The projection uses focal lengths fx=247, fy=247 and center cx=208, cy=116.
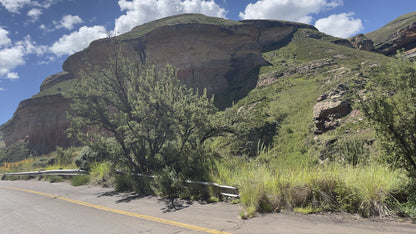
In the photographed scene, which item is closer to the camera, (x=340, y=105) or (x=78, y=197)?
(x=78, y=197)

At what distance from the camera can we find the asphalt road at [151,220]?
184 inches

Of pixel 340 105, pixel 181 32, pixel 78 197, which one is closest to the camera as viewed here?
pixel 78 197

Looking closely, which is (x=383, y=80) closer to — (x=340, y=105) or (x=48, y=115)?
(x=340, y=105)

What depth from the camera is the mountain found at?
14.4 metres

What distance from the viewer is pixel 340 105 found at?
14133mm

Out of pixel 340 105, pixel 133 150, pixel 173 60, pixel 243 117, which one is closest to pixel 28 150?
pixel 173 60

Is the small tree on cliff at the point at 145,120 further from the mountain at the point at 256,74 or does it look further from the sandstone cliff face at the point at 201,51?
the sandstone cliff face at the point at 201,51

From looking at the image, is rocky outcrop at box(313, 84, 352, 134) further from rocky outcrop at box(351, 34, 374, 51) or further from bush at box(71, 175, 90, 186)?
rocky outcrop at box(351, 34, 374, 51)

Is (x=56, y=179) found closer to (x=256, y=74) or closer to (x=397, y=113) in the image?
(x=397, y=113)

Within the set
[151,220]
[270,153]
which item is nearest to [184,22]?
[270,153]

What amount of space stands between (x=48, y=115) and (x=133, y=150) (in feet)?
138

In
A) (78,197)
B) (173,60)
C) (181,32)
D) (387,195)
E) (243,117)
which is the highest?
(181,32)

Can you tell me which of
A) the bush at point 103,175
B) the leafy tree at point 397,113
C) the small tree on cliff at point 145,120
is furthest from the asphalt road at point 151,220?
the bush at point 103,175

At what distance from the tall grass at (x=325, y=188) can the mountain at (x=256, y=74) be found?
398 centimetres
